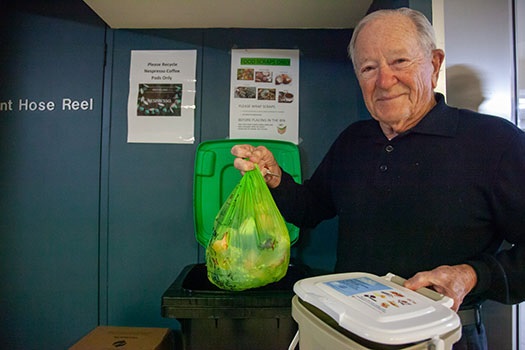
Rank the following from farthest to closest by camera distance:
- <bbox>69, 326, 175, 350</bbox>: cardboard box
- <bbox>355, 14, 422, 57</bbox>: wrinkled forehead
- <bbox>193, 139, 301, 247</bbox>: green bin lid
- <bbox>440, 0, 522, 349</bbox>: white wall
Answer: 1. <bbox>193, 139, 301, 247</bbox>: green bin lid
2. <bbox>69, 326, 175, 350</bbox>: cardboard box
3. <bbox>440, 0, 522, 349</bbox>: white wall
4. <bbox>355, 14, 422, 57</bbox>: wrinkled forehead

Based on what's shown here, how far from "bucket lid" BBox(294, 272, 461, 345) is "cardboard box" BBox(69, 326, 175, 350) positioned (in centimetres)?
84

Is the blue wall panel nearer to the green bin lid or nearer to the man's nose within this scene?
the green bin lid

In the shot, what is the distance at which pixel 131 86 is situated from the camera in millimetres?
1388

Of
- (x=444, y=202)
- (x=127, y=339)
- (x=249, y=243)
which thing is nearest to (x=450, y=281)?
(x=444, y=202)

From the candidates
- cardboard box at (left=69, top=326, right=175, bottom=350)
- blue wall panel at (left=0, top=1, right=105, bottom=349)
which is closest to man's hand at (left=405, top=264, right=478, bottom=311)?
cardboard box at (left=69, top=326, right=175, bottom=350)

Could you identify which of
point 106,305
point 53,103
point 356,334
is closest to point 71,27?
point 53,103

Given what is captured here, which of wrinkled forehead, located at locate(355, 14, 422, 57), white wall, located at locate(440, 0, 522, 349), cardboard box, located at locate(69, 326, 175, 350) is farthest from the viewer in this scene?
cardboard box, located at locate(69, 326, 175, 350)

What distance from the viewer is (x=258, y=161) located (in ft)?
3.17

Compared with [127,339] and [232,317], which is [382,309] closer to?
[232,317]

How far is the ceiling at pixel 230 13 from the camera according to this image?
1.16m

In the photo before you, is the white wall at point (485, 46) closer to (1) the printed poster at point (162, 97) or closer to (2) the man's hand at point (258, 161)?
(2) the man's hand at point (258, 161)

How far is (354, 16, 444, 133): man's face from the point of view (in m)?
0.77

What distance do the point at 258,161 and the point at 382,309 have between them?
0.60 metres

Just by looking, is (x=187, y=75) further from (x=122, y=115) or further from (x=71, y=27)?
(x=71, y=27)
